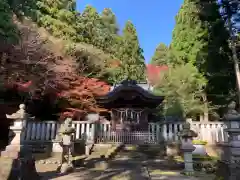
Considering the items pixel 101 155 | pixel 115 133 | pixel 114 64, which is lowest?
pixel 101 155

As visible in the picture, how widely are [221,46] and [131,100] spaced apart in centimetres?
567

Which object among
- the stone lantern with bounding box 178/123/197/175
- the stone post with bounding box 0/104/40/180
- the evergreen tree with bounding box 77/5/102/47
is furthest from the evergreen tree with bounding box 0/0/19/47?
the evergreen tree with bounding box 77/5/102/47

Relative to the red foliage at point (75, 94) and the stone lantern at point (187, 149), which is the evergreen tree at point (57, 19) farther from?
the stone lantern at point (187, 149)

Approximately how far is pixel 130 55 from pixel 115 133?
12.6 metres

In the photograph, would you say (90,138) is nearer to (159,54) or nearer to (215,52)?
(215,52)

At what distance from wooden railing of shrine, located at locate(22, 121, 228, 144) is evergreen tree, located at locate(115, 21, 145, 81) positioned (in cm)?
820

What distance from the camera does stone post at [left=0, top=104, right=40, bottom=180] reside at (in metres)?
4.42

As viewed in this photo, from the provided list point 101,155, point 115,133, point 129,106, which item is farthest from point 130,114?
point 101,155

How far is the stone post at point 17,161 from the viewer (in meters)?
4.42

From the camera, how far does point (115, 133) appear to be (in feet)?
38.1

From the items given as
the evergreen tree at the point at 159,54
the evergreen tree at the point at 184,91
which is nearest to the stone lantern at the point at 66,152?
the evergreen tree at the point at 184,91

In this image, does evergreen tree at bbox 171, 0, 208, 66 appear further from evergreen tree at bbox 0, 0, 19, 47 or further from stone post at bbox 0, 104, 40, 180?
stone post at bbox 0, 104, 40, 180

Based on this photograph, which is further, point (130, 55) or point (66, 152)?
point (130, 55)

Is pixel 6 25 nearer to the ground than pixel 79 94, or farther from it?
farther from it
